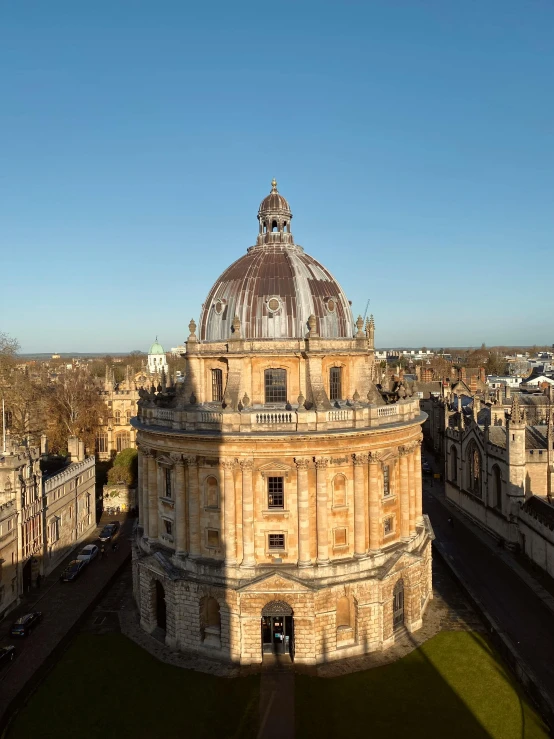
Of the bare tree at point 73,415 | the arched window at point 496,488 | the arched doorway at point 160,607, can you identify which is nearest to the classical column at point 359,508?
the arched doorway at point 160,607

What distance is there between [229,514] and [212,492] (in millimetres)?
1822

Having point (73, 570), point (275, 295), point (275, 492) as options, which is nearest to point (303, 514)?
point (275, 492)

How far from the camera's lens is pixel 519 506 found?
164 ft

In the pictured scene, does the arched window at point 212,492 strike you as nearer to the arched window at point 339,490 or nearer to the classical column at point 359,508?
the arched window at point 339,490

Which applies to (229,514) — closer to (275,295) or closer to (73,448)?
(275,295)

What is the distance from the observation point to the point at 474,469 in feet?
198

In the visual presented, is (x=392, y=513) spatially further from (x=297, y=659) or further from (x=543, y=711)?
(x=543, y=711)

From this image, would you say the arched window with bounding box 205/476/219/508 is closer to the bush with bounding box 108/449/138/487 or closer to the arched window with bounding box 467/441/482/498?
the arched window with bounding box 467/441/482/498

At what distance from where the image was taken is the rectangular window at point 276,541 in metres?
34.3

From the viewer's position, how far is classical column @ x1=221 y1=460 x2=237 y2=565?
3397 cm

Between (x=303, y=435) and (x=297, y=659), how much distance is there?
41.2 feet

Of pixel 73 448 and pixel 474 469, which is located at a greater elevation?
pixel 73 448

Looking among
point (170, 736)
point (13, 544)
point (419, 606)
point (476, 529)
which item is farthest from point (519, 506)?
point (13, 544)

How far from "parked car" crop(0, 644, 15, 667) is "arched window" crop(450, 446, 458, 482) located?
153 feet
